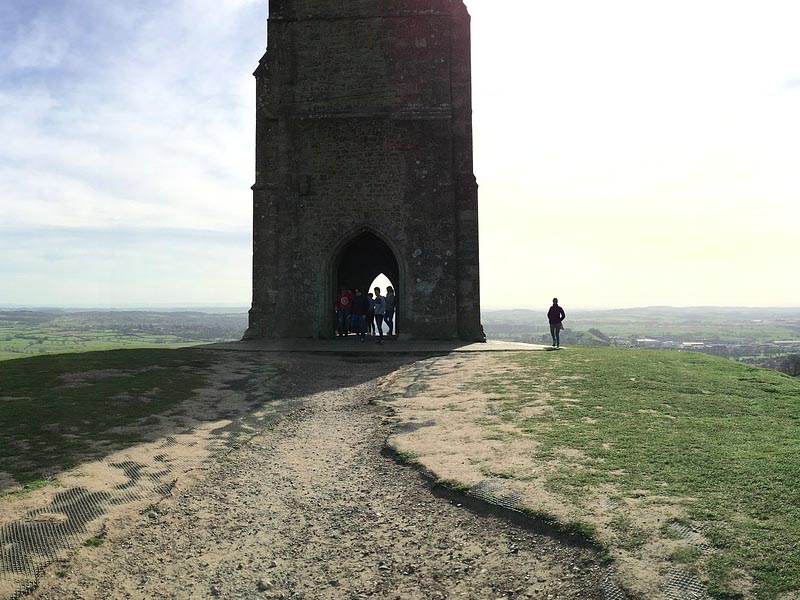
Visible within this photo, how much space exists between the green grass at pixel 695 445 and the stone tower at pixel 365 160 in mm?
9018

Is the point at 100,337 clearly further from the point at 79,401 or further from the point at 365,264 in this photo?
the point at 79,401

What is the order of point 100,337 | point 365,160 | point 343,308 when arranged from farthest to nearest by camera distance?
point 100,337, point 343,308, point 365,160

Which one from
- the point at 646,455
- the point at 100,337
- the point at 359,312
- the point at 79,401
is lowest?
the point at 100,337

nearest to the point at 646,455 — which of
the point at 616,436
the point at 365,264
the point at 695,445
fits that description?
the point at 695,445

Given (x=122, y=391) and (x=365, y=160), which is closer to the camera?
(x=122, y=391)

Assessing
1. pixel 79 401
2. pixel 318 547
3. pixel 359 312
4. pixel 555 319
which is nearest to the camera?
pixel 318 547

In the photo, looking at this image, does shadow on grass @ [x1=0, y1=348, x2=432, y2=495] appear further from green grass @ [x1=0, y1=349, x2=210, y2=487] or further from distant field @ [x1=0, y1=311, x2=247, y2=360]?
distant field @ [x1=0, y1=311, x2=247, y2=360]

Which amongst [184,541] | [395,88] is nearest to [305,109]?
[395,88]

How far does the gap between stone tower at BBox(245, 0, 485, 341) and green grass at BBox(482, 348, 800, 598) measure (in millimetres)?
9018

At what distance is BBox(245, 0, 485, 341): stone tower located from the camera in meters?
22.5

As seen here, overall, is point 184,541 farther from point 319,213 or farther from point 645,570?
point 319,213

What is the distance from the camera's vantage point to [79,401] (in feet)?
35.7

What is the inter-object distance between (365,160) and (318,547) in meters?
18.4

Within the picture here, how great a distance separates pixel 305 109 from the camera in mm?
23000
